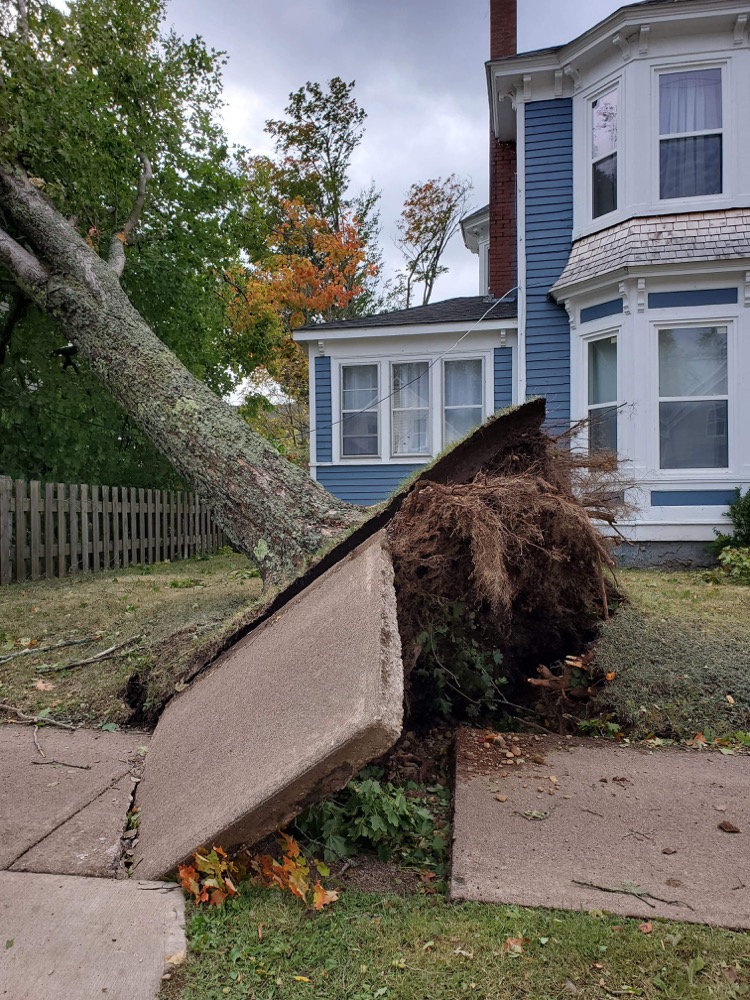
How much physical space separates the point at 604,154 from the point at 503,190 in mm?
2364

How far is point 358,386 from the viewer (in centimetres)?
1199

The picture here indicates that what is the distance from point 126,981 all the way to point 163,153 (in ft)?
41.4

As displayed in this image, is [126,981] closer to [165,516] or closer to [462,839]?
[462,839]

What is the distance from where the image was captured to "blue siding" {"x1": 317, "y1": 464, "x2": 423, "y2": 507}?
1164cm

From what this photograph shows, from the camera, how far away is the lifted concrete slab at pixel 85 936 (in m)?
1.59

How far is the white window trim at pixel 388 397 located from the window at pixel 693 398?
9.79 ft

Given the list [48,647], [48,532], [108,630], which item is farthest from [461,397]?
[48,647]

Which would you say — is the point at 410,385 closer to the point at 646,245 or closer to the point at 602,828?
the point at 646,245

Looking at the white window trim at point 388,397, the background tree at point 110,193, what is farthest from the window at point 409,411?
the background tree at point 110,193

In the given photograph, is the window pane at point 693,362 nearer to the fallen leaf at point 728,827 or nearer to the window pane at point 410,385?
the window pane at point 410,385

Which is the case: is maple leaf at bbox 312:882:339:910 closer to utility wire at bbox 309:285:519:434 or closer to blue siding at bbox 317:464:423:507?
blue siding at bbox 317:464:423:507

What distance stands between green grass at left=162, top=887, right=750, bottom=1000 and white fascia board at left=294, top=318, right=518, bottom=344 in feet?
32.6

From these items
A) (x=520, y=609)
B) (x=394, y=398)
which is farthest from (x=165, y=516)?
(x=520, y=609)

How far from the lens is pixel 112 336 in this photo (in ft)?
18.7
